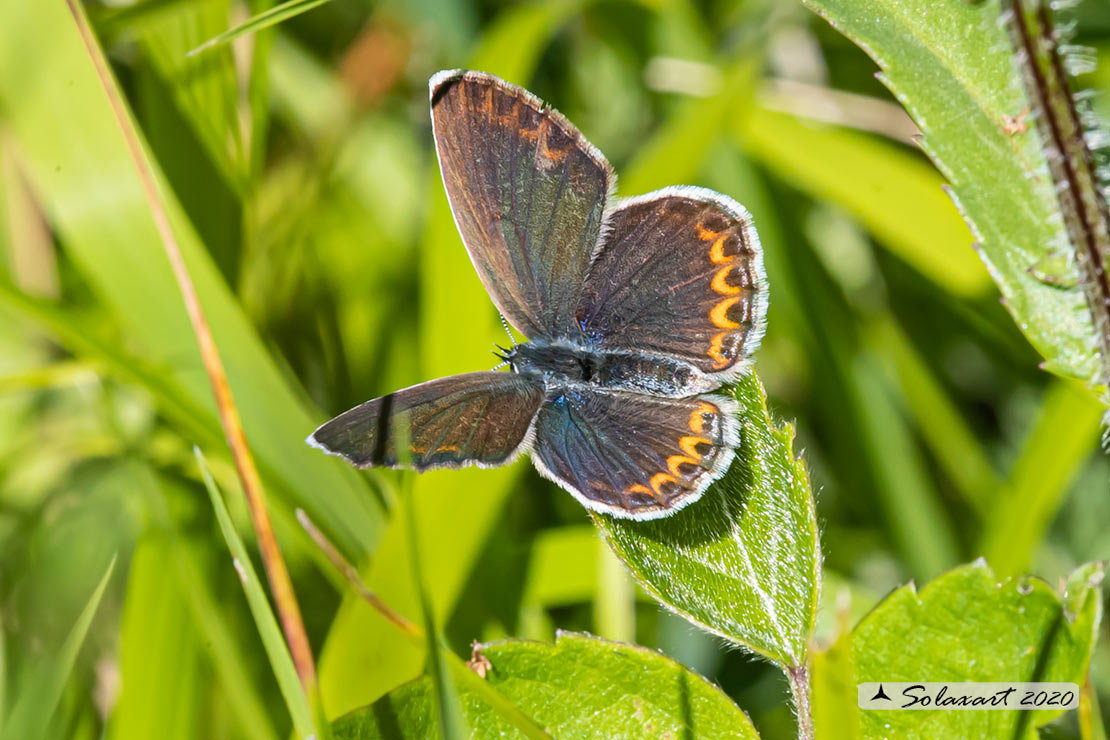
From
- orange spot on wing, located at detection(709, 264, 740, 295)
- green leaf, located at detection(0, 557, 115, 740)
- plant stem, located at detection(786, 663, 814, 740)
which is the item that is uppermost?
orange spot on wing, located at detection(709, 264, 740, 295)

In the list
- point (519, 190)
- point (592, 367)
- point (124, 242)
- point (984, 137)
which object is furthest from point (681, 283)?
point (124, 242)

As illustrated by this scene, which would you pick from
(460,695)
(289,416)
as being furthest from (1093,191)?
(289,416)

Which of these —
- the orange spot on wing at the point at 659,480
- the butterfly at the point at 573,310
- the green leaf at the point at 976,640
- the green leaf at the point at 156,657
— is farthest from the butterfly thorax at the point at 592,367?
the green leaf at the point at 156,657

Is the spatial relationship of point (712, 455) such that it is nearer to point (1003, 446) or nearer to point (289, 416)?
point (289, 416)

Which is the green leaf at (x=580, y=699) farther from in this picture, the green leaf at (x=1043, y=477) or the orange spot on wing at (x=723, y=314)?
the green leaf at (x=1043, y=477)

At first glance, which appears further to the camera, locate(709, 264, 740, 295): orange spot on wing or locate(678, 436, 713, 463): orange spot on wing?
locate(709, 264, 740, 295): orange spot on wing

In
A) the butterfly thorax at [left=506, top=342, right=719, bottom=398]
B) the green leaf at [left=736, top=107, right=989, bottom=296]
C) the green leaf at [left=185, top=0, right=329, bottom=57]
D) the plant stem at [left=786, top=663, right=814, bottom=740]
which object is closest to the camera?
the plant stem at [left=786, top=663, right=814, bottom=740]

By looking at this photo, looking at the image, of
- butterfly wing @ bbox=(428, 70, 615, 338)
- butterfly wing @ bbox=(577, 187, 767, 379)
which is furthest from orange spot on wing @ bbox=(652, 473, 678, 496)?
butterfly wing @ bbox=(428, 70, 615, 338)

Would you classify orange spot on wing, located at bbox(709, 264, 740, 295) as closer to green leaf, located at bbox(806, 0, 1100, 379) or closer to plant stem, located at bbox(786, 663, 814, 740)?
green leaf, located at bbox(806, 0, 1100, 379)
